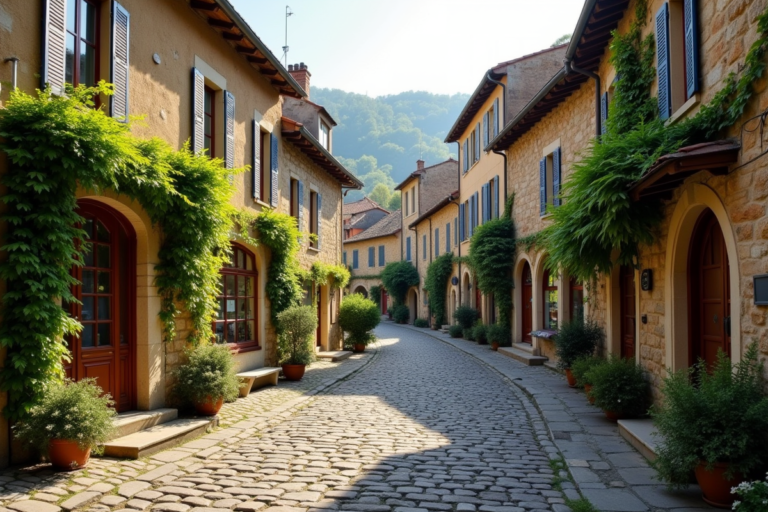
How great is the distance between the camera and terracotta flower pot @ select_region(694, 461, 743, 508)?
440cm

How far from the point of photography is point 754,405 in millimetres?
4363

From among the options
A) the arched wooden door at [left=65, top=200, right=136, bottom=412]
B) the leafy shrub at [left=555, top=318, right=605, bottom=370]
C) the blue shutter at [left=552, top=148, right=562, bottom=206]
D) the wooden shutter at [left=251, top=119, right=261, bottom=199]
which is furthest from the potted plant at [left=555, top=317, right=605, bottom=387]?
the arched wooden door at [left=65, top=200, right=136, bottom=412]

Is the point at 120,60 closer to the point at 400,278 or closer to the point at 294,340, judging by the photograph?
the point at 294,340

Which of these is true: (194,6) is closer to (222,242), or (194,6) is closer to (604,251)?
(222,242)

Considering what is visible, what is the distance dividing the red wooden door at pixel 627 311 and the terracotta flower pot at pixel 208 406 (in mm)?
6551

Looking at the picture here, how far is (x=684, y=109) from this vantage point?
6.31 meters

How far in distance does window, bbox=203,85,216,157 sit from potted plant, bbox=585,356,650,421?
23.6ft

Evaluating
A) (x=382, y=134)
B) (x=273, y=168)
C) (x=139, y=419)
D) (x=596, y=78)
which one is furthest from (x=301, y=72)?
(x=382, y=134)

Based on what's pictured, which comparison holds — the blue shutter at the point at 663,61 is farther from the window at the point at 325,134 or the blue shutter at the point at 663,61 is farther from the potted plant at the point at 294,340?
the window at the point at 325,134

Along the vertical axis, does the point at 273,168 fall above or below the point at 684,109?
above

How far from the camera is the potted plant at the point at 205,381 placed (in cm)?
786

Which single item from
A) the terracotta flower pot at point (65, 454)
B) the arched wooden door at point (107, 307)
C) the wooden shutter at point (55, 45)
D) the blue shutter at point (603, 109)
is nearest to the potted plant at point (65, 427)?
the terracotta flower pot at point (65, 454)

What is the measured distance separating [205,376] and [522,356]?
30.5 feet

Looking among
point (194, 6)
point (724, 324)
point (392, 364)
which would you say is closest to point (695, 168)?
point (724, 324)
